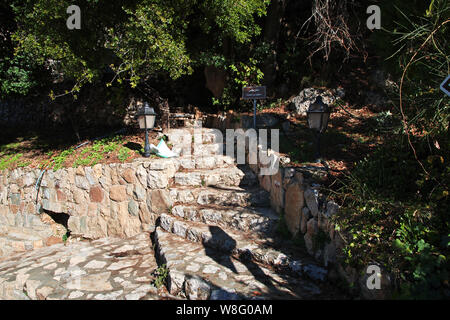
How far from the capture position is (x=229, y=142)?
20.8ft

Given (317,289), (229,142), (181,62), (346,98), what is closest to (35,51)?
(181,62)

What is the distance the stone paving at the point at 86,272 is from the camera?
311 centimetres

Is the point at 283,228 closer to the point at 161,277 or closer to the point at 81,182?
the point at 161,277

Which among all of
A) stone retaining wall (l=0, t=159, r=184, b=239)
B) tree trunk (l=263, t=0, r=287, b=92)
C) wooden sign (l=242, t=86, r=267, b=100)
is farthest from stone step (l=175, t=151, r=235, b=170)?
tree trunk (l=263, t=0, r=287, b=92)

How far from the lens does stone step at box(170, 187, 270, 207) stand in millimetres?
4434

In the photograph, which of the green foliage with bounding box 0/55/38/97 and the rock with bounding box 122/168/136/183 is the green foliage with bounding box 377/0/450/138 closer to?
the rock with bounding box 122/168/136/183

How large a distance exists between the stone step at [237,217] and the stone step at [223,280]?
515 mm

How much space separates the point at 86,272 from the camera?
142 inches

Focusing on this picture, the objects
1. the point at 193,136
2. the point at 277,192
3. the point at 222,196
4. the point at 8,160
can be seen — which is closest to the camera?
the point at 277,192

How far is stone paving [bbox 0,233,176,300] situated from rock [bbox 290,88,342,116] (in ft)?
14.6

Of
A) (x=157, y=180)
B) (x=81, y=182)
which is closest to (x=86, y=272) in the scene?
(x=157, y=180)

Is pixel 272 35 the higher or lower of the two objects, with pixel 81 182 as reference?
higher

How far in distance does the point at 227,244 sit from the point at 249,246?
0.32m

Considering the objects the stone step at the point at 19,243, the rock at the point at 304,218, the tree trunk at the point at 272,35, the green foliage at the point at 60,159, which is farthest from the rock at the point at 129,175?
the tree trunk at the point at 272,35
